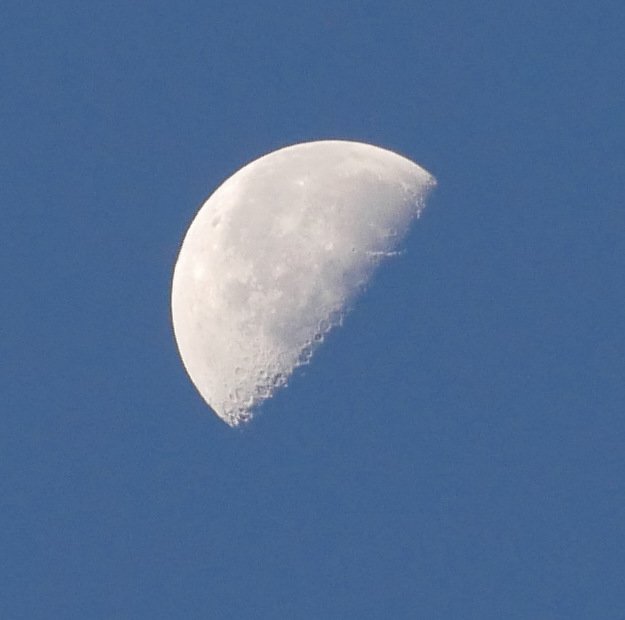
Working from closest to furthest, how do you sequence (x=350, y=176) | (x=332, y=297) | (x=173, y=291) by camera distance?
1. (x=332, y=297)
2. (x=350, y=176)
3. (x=173, y=291)

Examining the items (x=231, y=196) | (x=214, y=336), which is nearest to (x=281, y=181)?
(x=231, y=196)

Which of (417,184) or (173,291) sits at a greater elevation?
(417,184)

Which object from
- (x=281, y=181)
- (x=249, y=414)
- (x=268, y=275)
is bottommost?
(x=249, y=414)

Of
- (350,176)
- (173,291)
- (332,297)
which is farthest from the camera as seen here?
(173,291)

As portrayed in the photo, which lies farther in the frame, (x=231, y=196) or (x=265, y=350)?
(x=231, y=196)

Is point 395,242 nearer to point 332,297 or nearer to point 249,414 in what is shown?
point 332,297

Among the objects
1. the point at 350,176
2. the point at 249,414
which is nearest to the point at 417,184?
the point at 350,176
